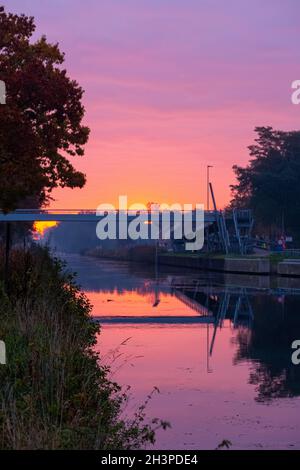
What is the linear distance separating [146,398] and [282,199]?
99.1 meters

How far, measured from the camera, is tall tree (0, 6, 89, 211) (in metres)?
24.3

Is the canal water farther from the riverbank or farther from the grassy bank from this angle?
the riverbank

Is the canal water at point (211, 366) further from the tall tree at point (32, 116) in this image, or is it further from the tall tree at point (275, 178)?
the tall tree at point (275, 178)

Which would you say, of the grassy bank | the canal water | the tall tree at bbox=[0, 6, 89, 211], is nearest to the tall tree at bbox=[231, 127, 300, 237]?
the canal water

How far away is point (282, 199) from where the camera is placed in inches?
4409

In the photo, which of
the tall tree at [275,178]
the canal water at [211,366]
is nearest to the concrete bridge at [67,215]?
the tall tree at [275,178]

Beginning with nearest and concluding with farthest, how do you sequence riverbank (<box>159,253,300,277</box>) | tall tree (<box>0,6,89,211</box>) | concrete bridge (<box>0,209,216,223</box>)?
tall tree (<box>0,6,89,211</box>) → riverbank (<box>159,253,300,277</box>) → concrete bridge (<box>0,209,216,223</box>)

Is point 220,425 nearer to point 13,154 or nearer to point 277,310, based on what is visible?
point 13,154

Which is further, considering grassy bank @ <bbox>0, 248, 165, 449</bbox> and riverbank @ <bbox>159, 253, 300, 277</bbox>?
riverbank @ <bbox>159, 253, 300, 277</bbox>

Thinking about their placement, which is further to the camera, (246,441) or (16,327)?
(16,327)

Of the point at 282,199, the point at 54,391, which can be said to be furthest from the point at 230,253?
the point at 54,391

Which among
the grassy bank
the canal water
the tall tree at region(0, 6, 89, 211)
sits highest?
the tall tree at region(0, 6, 89, 211)

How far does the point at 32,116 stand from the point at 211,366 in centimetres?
1072

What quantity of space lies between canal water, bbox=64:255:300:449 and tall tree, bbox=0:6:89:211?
514 centimetres
